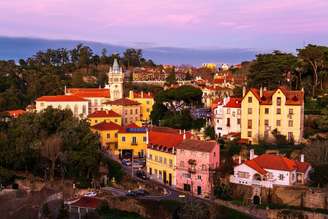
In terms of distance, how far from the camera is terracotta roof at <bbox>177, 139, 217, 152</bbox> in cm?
3256

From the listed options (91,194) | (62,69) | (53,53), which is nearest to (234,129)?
(91,194)

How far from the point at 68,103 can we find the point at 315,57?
23.7 m

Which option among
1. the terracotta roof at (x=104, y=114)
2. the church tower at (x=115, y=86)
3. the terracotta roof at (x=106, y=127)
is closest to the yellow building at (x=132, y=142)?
the terracotta roof at (x=106, y=127)

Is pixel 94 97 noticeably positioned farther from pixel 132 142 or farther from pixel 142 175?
pixel 142 175

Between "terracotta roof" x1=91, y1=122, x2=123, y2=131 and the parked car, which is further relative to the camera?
"terracotta roof" x1=91, y1=122, x2=123, y2=131

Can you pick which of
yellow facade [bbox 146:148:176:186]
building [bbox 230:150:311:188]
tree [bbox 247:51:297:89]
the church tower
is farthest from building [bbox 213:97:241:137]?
the church tower

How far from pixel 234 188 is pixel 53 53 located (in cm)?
5973

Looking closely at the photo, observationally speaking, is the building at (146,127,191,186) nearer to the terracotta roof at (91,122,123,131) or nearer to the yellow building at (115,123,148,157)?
the yellow building at (115,123,148,157)

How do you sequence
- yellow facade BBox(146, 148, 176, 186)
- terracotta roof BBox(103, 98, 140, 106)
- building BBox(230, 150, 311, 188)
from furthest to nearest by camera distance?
1. terracotta roof BBox(103, 98, 140, 106)
2. yellow facade BBox(146, 148, 176, 186)
3. building BBox(230, 150, 311, 188)

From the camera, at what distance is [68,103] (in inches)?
2019

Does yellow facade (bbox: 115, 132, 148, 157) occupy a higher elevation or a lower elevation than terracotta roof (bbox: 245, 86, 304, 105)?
lower

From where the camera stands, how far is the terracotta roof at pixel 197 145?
1282 inches

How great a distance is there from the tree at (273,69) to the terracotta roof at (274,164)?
42.1 feet

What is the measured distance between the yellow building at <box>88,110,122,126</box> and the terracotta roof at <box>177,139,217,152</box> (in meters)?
15.5
